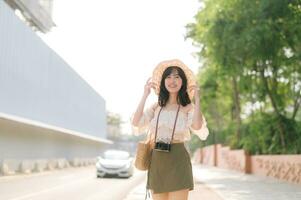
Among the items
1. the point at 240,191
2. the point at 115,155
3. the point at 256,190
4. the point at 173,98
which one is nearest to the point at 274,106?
the point at 115,155

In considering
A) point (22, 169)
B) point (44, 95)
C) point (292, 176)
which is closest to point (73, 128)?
point (44, 95)

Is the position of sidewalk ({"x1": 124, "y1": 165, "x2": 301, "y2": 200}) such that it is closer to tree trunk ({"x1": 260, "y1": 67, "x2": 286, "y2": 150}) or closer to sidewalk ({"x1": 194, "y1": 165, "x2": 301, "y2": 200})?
sidewalk ({"x1": 194, "y1": 165, "x2": 301, "y2": 200})

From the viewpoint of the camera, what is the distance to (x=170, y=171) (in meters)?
4.36

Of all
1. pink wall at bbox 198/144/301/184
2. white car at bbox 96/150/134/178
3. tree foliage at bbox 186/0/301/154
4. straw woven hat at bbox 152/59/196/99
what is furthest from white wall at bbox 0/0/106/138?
straw woven hat at bbox 152/59/196/99

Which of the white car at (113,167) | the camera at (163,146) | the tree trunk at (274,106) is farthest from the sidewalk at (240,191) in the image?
the camera at (163,146)

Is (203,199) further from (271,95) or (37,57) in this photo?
(37,57)

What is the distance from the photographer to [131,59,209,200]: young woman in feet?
14.3

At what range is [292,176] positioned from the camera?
81.7ft

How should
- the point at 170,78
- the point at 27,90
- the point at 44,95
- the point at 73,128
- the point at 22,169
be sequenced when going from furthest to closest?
the point at 73,128
the point at 44,95
the point at 27,90
the point at 22,169
the point at 170,78

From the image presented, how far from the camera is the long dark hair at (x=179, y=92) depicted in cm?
454

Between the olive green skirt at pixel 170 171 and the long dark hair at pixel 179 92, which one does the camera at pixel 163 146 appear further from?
the long dark hair at pixel 179 92

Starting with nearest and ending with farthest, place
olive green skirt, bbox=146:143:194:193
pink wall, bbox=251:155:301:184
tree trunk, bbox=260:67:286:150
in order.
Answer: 1. olive green skirt, bbox=146:143:194:193
2. pink wall, bbox=251:155:301:184
3. tree trunk, bbox=260:67:286:150

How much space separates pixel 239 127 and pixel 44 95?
14.8m

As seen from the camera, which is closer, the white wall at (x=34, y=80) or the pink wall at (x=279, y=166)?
the pink wall at (x=279, y=166)
